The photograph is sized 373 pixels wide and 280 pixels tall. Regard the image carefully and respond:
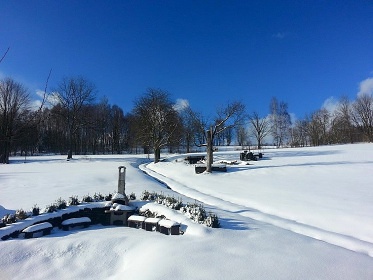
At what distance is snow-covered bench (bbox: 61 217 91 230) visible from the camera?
7480mm

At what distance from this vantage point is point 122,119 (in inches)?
2687

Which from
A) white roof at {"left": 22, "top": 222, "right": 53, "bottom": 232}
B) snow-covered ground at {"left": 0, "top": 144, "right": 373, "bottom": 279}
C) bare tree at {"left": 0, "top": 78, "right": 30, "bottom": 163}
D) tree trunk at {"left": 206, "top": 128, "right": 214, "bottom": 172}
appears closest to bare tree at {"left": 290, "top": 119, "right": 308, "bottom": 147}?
tree trunk at {"left": 206, "top": 128, "right": 214, "bottom": 172}

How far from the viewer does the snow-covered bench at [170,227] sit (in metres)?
6.24

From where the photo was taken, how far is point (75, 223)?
299 inches

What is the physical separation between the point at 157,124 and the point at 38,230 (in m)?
26.9

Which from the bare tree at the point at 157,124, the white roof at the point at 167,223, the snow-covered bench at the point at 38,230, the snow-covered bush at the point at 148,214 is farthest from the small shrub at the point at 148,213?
the bare tree at the point at 157,124

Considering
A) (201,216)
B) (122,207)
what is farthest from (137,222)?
(201,216)

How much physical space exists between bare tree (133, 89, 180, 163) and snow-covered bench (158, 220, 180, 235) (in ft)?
85.4

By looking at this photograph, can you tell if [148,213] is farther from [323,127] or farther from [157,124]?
[323,127]

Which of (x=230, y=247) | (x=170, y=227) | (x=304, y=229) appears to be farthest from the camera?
(x=304, y=229)

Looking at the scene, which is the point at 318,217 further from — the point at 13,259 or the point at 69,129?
the point at 69,129

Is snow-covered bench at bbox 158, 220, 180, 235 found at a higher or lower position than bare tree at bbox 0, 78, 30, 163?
lower

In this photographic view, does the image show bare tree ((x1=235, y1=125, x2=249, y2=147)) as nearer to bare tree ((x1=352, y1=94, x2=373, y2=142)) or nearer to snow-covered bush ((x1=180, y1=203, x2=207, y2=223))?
bare tree ((x1=352, y1=94, x2=373, y2=142))

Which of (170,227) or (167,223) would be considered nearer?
(170,227)
